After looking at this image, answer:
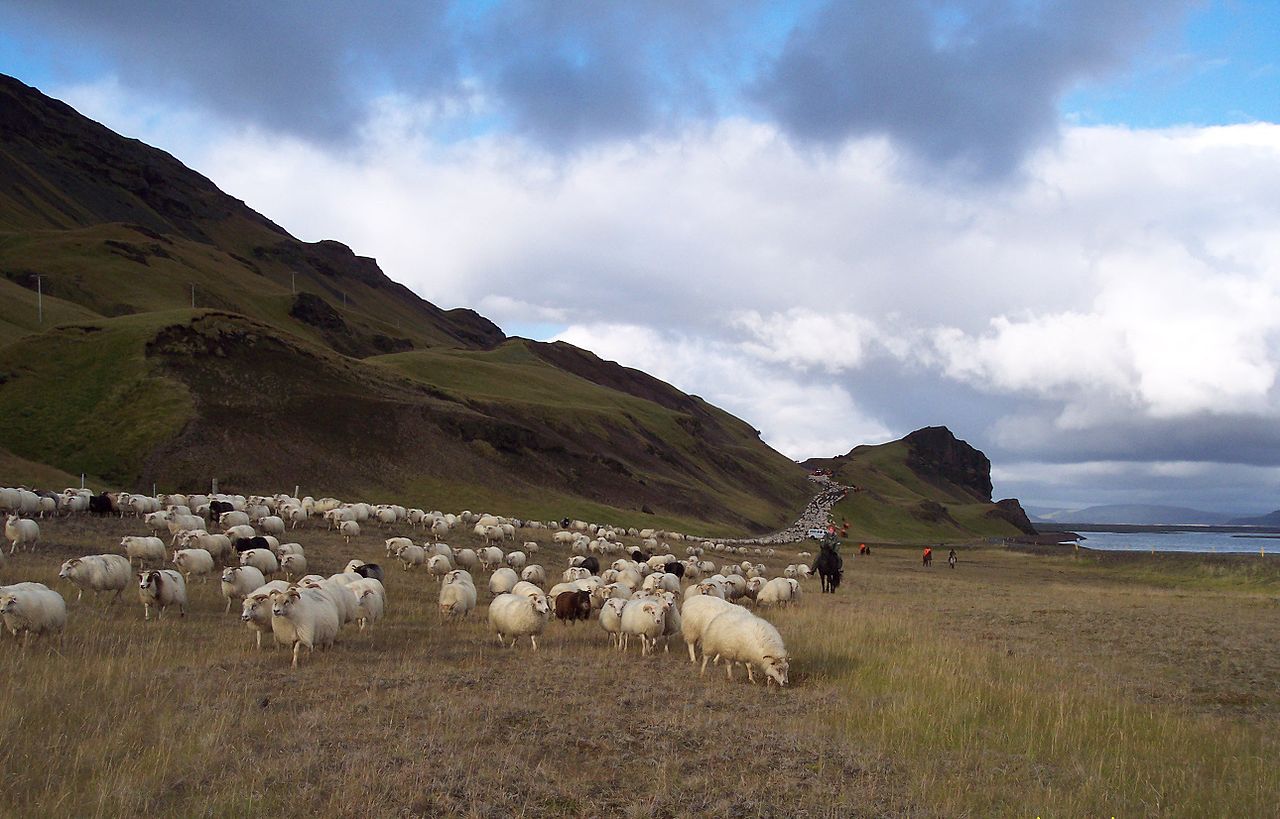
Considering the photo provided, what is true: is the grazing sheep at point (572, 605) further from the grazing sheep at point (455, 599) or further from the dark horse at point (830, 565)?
the dark horse at point (830, 565)

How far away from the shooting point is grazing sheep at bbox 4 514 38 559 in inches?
859

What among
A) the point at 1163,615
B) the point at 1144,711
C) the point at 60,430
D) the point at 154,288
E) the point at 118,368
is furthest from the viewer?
the point at 154,288

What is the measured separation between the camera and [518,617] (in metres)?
15.5

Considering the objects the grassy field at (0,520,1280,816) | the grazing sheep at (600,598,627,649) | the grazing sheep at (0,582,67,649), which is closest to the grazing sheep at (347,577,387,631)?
the grassy field at (0,520,1280,816)

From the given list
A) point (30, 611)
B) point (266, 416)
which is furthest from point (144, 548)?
point (266, 416)

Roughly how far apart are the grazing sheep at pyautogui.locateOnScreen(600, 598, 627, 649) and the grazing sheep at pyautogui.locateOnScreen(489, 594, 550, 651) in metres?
1.44

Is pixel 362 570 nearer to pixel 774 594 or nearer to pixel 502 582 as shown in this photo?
pixel 502 582

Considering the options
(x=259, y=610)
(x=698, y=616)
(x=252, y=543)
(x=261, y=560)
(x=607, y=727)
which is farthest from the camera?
(x=252, y=543)

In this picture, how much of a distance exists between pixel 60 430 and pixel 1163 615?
204 ft

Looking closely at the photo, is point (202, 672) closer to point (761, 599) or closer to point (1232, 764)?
point (1232, 764)

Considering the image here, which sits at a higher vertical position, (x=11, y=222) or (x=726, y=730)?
(x=11, y=222)

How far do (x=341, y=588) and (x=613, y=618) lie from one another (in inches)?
207

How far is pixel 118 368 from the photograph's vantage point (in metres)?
62.1

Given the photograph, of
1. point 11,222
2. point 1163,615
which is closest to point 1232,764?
point 1163,615
